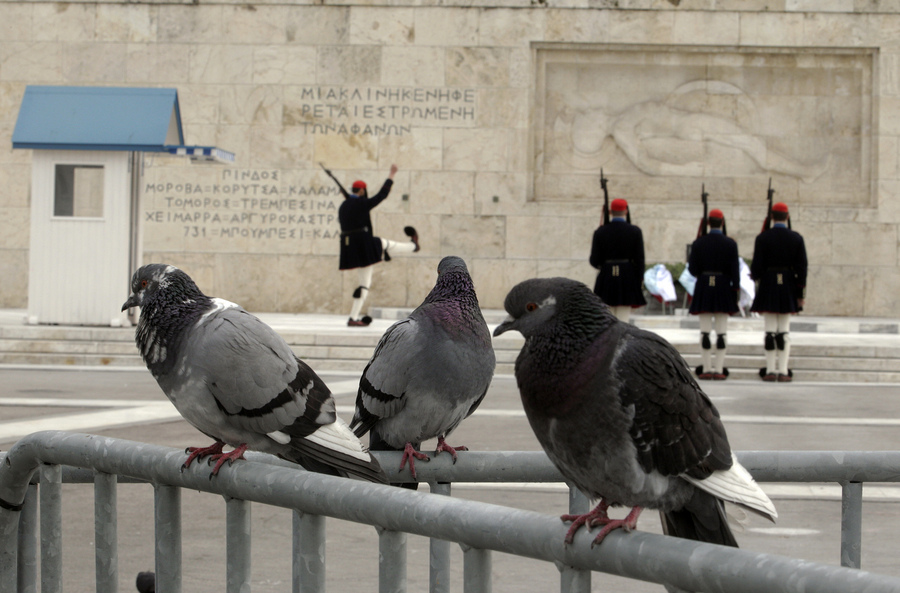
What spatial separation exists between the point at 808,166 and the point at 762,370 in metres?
8.10

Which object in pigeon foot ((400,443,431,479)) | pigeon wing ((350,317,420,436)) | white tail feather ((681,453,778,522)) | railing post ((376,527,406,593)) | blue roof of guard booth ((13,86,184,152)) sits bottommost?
railing post ((376,527,406,593))

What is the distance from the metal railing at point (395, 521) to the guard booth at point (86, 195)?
12037 mm

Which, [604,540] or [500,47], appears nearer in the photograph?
[604,540]

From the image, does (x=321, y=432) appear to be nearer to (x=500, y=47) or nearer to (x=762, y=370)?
(x=762, y=370)

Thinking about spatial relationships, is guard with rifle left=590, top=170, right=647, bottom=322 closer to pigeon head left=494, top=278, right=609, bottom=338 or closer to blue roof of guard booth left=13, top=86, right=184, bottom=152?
blue roof of guard booth left=13, top=86, right=184, bottom=152

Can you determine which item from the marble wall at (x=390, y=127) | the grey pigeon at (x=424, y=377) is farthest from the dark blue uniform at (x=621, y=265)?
the grey pigeon at (x=424, y=377)

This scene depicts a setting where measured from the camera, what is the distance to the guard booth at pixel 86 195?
560 inches

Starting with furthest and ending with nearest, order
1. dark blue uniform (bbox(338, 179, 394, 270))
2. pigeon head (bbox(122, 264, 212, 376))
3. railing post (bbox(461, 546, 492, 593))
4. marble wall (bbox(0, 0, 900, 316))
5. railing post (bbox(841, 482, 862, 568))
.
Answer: marble wall (bbox(0, 0, 900, 316)) < dark blue uniform (bbox(338, 179, 394, 270)) < pigeon head (bbox(122, 264, 212, 376)) < railing post (bbox(841, 482, 862, 568)) < railing post (bbox(461, 546, 492, 593))

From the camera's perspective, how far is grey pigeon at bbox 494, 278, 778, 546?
2250 mm

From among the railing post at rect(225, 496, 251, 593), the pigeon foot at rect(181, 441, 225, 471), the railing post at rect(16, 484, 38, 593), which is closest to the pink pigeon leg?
the railing post at rect(225, 496, 251, 593)

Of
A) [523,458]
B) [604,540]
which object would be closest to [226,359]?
[523,458]

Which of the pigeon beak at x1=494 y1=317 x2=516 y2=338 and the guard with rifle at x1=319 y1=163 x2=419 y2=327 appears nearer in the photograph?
the pigeon beak at x1=494 y1=317 x2=516 y2=338

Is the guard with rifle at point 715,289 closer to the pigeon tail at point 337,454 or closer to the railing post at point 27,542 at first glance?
the pigeon tail at point 337,454

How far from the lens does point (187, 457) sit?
2428 mm
